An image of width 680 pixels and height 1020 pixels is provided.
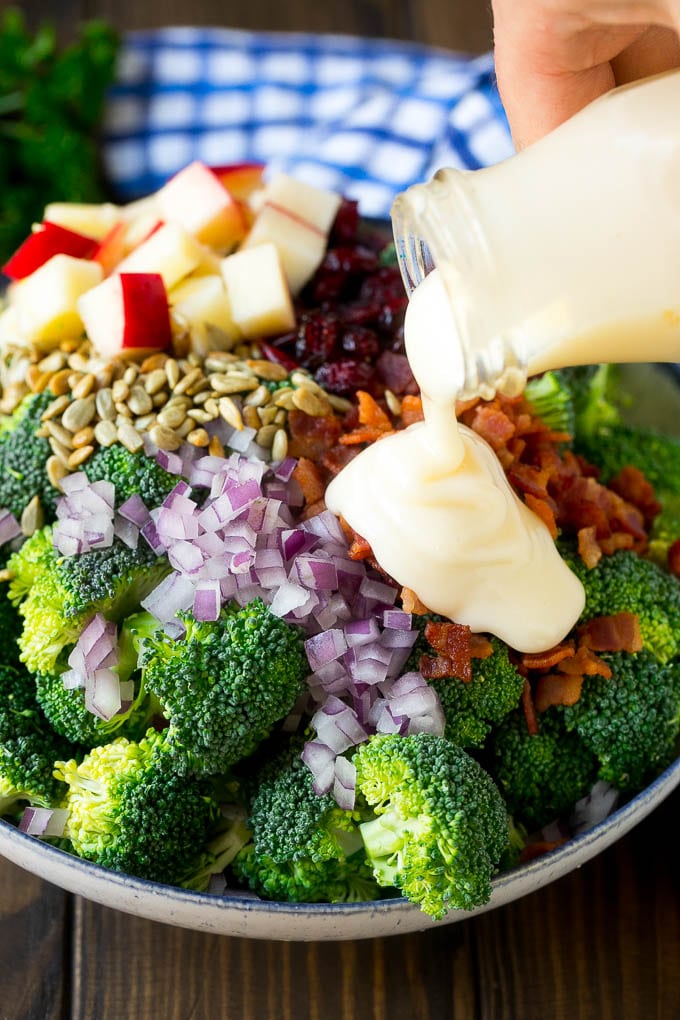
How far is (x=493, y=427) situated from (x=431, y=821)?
69 cm

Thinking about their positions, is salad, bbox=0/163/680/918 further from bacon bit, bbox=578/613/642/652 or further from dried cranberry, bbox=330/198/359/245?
dried cranberry, bbox=330/198/359/245

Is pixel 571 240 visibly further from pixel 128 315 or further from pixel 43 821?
pixel 43 821

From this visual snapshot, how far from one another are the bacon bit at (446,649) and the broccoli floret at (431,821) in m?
0.13

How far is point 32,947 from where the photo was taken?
1814 mm

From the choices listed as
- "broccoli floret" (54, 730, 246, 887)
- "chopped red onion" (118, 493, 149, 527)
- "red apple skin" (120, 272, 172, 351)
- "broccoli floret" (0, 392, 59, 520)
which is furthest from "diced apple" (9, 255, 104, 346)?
"broccoli floret" (54, 730, 246, 887)

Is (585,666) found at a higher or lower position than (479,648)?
lower

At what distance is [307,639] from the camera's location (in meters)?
1.66

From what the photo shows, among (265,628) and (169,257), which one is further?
(169,257)

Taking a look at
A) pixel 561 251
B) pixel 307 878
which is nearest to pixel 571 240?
pixel 561 251

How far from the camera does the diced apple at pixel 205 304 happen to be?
6.66ft

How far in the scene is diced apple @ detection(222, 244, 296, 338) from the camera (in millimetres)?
2029

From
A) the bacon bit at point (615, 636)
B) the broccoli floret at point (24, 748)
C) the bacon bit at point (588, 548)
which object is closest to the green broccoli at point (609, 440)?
the bacon bit at point (588, 548)

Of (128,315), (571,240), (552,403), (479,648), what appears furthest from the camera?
(552,403)

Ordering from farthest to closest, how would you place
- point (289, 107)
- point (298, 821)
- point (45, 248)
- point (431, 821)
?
point (289, 107) → point (45, 248) → point (298, 821) → point (431, 821)
